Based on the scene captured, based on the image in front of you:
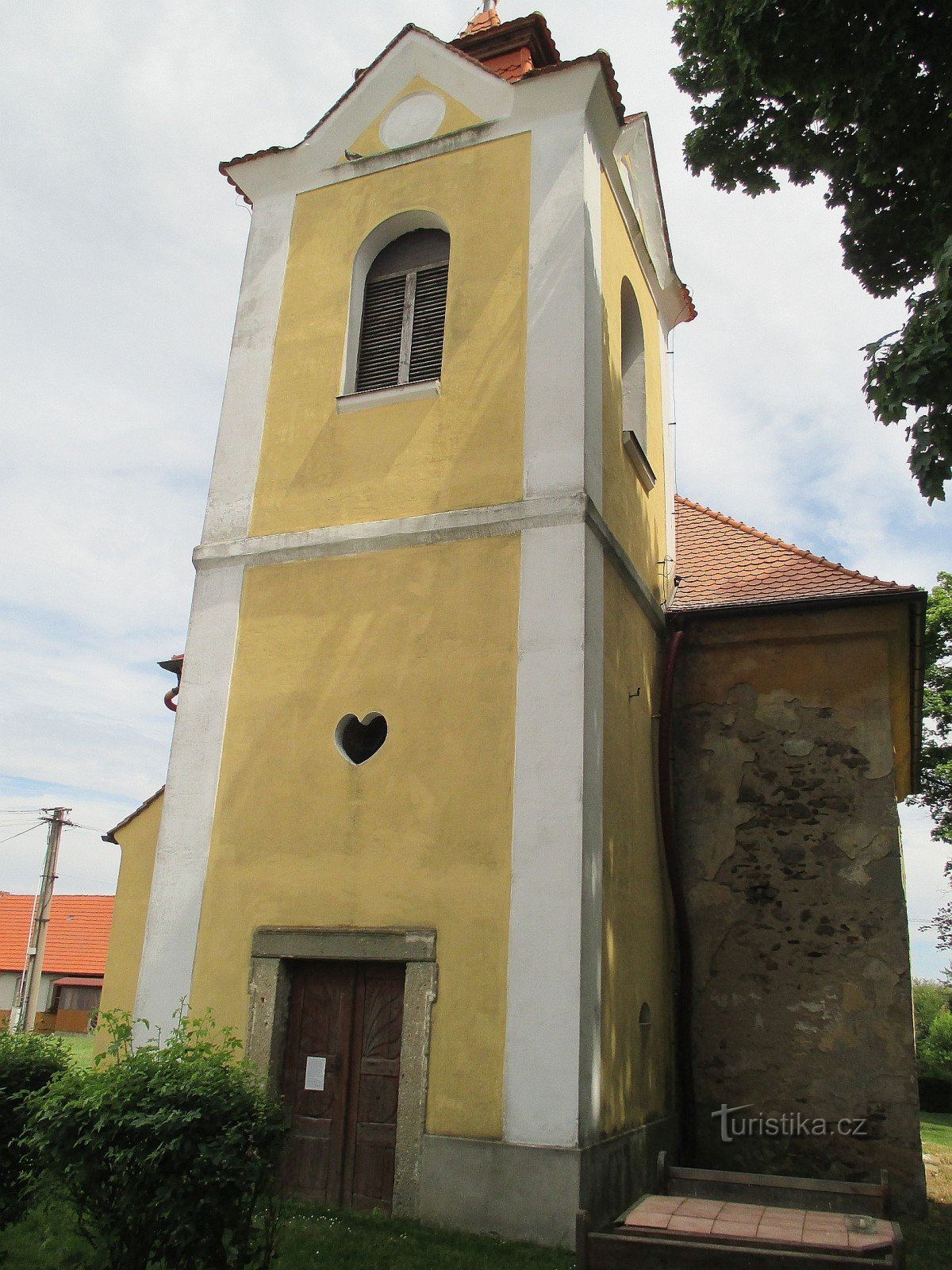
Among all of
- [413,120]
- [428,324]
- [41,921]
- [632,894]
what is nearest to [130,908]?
[632,894]

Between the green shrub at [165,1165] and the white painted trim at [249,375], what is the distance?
5313 millimetres

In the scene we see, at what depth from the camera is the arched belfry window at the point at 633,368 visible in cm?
1088

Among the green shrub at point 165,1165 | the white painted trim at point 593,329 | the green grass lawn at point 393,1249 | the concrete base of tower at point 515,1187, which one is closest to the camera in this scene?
the green shrub at point 165,1165

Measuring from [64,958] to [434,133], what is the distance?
36965 millimetres

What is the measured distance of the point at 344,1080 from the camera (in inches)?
296

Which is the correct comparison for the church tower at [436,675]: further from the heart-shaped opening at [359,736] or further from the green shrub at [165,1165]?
the green shrub at [165,1165]

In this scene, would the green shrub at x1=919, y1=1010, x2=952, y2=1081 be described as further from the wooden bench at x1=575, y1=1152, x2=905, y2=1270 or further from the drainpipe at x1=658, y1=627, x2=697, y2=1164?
the wooden bench at x1=575, y1=1152, x2=905, y2=1270

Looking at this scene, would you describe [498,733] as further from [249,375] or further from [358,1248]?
[249,375]

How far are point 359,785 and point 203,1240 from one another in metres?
3.58

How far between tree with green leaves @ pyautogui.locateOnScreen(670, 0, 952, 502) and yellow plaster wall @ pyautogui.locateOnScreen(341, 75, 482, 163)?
105 inches

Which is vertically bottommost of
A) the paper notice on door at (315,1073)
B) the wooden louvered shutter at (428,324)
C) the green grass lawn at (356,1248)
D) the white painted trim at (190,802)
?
the green grass lawn at (356,1248)

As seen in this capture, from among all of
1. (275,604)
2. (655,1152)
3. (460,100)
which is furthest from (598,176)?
(655,1152)

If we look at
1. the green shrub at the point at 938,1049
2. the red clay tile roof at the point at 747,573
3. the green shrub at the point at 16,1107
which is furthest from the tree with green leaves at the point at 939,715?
the green shrub at the point at 16,1107

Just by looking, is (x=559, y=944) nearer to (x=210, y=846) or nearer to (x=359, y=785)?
(x=359, y=785)
